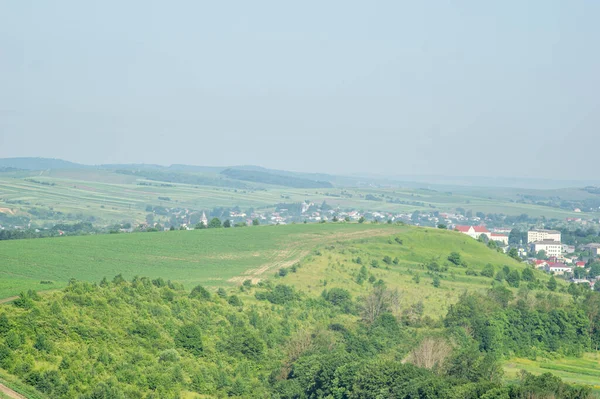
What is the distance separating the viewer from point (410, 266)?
112 meters

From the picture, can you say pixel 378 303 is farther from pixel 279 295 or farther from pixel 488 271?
pixel 488 271

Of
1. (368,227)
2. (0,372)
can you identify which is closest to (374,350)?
(0,372)

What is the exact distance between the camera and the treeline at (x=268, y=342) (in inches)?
2094

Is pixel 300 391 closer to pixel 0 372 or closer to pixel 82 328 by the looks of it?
pixel 82 328

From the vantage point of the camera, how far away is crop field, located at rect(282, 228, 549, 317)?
97000 millimetres

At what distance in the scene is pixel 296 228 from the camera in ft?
443

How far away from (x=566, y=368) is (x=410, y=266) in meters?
38.4

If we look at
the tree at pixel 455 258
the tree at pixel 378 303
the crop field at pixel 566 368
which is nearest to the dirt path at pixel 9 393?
the crop field at pixel 566 368

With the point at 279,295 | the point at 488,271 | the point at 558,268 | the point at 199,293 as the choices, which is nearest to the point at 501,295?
the point at 488,271

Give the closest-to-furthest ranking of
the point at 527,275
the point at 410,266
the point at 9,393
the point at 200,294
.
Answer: the point at 9,393 < the point at 200,294 < the point at 410,266 < the point at 527,275

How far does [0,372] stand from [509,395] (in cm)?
2447

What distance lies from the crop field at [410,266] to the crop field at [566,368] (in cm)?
1340

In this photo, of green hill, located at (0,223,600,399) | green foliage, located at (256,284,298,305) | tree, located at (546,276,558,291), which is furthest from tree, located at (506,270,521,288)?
green foliage, located at (256,284,298,305)

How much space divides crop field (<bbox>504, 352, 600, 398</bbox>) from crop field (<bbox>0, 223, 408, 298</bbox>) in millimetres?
28469
